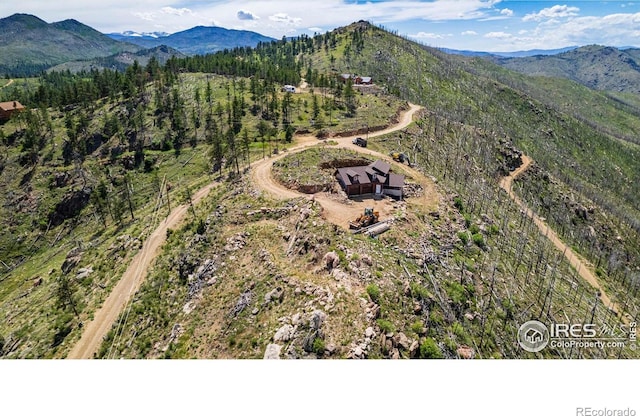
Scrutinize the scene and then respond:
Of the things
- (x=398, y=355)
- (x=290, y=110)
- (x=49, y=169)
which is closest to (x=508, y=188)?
(x=290, y=110)

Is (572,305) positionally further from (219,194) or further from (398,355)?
(219,194)

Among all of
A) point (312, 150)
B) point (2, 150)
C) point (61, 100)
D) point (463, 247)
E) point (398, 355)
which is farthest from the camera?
point (61, 100)

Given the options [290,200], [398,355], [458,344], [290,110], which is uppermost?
[290,110]

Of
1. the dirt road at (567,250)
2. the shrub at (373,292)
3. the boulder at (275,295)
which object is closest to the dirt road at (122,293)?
the boulder at (275,295)

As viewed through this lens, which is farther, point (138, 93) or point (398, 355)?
point (138, 93)

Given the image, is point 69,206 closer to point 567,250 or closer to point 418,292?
point 418,292

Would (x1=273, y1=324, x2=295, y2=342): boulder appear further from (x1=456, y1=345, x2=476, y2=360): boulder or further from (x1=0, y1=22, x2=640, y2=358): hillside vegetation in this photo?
(x1=456, y1=345, x2=476, y2=360): boulder

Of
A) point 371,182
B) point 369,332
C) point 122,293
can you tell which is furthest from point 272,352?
point 371,182

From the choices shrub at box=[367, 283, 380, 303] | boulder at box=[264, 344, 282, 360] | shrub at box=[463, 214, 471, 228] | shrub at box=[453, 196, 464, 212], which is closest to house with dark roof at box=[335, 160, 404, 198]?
shrub at box=[453, 196, 464, 212]
